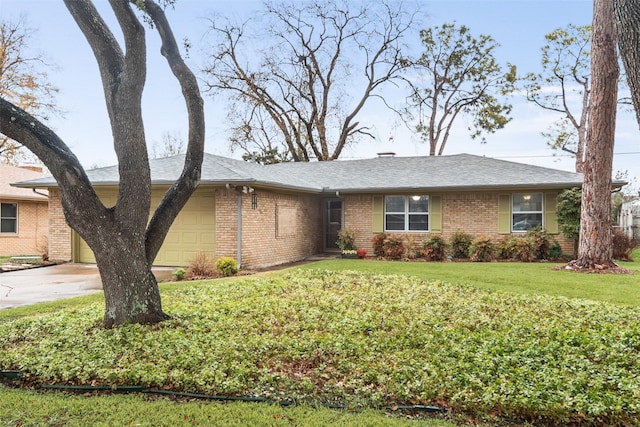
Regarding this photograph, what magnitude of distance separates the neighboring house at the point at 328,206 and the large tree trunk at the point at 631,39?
1024 cm

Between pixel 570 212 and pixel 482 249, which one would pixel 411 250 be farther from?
pixel 570 212

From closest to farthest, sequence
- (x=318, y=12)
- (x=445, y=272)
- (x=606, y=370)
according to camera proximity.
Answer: (x=606, y=370) < (x=445, y=272) < (x=318, y=12)

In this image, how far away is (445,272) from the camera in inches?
483

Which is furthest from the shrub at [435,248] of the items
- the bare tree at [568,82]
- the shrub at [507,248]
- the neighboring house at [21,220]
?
the bare tree at [568,82]

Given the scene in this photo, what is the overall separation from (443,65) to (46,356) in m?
28.8

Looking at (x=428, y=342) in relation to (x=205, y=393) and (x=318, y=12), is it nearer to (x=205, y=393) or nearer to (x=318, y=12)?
(x=205, y=393)

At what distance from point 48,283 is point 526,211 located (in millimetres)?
14071

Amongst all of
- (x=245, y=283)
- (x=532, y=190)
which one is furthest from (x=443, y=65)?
(x=245, y=283)

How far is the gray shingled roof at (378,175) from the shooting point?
14336 millimetres

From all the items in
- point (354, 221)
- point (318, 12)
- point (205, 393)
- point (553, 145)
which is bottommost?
point (205, 393)

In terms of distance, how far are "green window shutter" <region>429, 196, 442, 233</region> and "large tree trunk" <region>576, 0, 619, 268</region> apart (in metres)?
4.64

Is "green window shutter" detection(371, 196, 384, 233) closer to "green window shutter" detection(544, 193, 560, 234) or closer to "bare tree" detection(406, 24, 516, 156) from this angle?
"green window shutter" detection(544, 193, 560, 234)

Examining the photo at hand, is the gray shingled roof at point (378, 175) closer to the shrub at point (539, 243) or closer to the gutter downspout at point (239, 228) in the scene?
the gutter downspout at point (239, 228)

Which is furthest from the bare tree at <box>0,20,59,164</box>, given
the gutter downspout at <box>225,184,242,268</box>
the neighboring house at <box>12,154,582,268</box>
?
the gutter downspout at <box>225,184,242,268</box>
